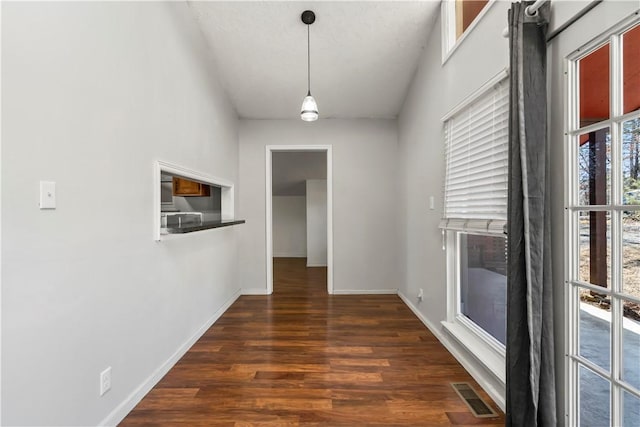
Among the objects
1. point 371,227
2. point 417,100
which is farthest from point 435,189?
point 371,227

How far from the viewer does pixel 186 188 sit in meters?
2.91

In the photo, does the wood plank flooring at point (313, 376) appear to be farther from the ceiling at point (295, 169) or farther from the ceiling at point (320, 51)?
the ceiling at point (295, 169)

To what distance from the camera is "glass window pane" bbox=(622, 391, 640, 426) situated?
3.68 feet

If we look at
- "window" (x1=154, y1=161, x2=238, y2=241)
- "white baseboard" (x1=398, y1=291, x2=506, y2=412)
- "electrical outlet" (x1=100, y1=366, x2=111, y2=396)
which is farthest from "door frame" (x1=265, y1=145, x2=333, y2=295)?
"electrical outlet" (x1=100, y1=366, x2=111, y2=396)

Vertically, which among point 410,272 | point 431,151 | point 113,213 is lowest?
point 410,272

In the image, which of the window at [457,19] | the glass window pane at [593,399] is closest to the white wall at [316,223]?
the window at [457,19]

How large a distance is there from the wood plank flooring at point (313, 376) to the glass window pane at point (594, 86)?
1.61 m

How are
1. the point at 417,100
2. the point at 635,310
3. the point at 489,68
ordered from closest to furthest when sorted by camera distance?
the point at 635,310, the point at 489,68, the point at 417,100

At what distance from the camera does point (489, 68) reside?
191 centimetres

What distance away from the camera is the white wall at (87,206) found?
115 cm

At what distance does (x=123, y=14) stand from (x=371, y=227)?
10.9 feet

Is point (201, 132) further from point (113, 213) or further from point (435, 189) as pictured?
point (435, 189)

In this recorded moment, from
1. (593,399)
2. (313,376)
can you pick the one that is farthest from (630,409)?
(313,376)

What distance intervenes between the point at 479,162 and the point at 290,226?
598 cm
